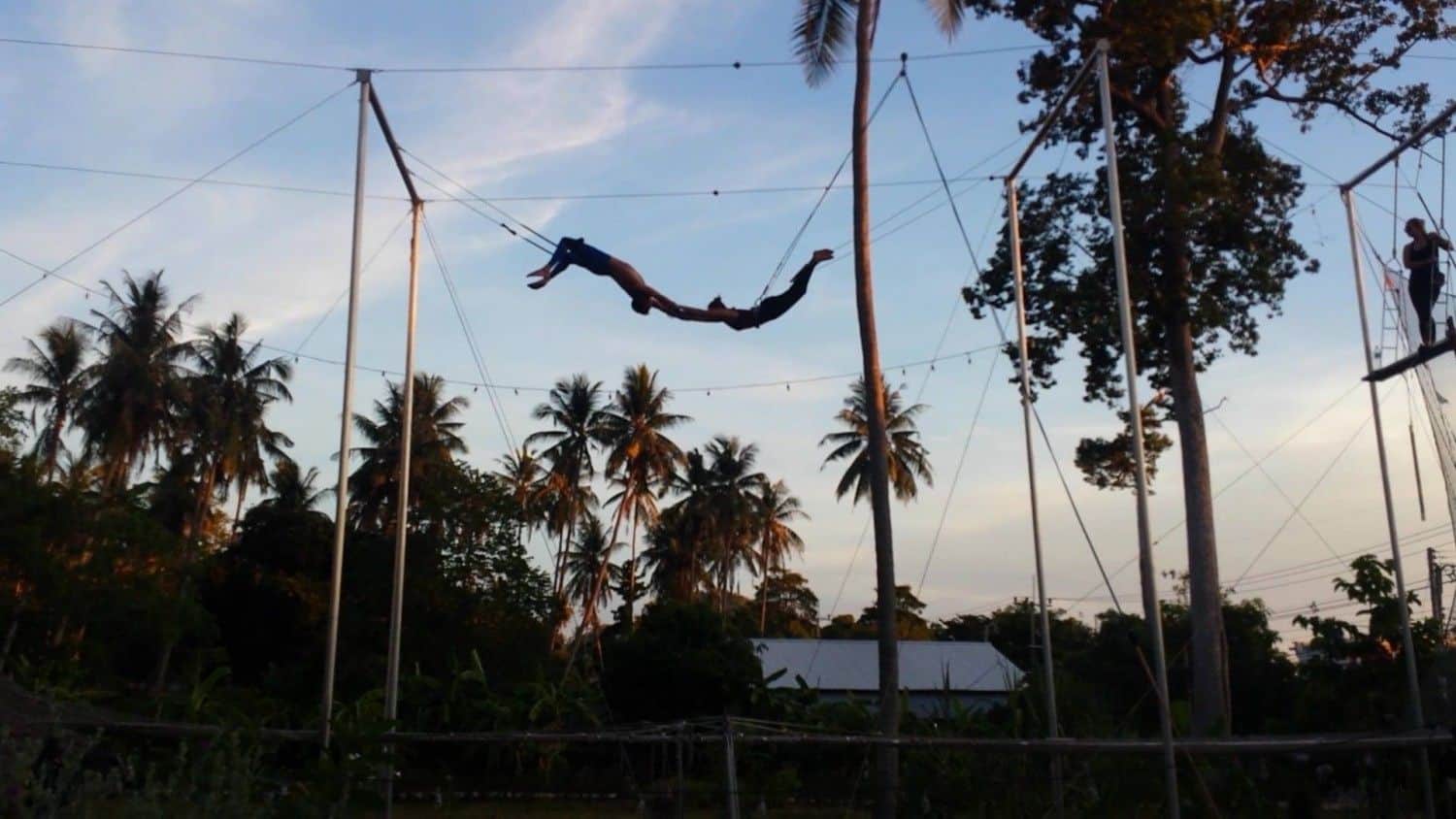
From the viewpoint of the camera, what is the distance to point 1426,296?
41.3 feet

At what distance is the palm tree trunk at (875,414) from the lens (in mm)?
13477

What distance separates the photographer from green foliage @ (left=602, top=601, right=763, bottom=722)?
28969 millimetres

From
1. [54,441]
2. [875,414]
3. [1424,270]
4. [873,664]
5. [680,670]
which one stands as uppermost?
[54,441]

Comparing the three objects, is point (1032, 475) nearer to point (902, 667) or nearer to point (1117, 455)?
point (1117, 455)

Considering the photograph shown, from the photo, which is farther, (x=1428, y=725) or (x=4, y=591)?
(x=4, y=591)

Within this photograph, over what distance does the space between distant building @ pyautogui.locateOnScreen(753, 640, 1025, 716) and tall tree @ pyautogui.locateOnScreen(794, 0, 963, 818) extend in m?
23.4

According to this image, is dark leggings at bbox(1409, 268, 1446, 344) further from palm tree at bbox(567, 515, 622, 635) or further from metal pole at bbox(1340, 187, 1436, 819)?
A: palm tree at bbox(567, 515, 622, 635)

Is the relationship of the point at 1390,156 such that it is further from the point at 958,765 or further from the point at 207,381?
the point at 207,381

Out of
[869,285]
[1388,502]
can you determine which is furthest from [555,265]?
[1388,502]

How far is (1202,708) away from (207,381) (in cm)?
2904

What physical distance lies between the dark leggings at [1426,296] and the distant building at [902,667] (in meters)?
25.3

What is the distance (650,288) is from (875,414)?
3.61 meters

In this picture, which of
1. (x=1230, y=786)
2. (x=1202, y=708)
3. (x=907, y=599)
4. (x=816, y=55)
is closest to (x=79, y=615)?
(x=816, y=55)

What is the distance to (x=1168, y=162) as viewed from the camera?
62.7 ft
